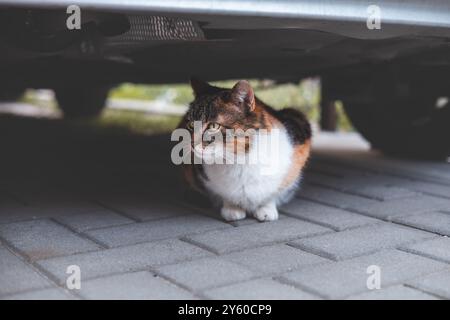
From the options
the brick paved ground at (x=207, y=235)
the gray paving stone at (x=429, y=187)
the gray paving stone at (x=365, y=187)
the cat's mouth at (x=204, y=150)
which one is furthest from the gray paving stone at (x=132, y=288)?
the gray paving stone at (x=429, y=187)

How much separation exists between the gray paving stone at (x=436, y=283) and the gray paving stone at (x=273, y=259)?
11.3 inches

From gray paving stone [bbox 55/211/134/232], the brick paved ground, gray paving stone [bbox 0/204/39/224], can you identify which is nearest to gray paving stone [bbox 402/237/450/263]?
the brick paved ground

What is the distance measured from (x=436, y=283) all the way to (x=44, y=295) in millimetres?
987

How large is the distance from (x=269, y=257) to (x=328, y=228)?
39 cm

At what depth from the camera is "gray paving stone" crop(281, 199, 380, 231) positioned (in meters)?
2.20

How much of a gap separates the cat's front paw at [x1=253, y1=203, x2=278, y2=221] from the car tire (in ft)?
10.8

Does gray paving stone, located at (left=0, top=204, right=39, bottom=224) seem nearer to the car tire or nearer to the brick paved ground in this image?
the brick paved ground

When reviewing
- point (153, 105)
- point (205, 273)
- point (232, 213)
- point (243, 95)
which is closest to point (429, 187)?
point (232, 213)

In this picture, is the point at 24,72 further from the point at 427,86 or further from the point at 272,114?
the point at 427,86

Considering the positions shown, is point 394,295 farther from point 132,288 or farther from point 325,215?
point 325,215

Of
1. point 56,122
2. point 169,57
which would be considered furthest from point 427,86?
point 56,122

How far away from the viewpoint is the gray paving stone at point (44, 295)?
4.90 feet

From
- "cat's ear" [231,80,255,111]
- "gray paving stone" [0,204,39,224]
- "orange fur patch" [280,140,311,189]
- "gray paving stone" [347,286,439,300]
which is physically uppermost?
"cat's ear" [231,80,255,111]

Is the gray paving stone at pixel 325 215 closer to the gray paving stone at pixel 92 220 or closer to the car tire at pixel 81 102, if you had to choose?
the gray paving stone at pixel 92 220
